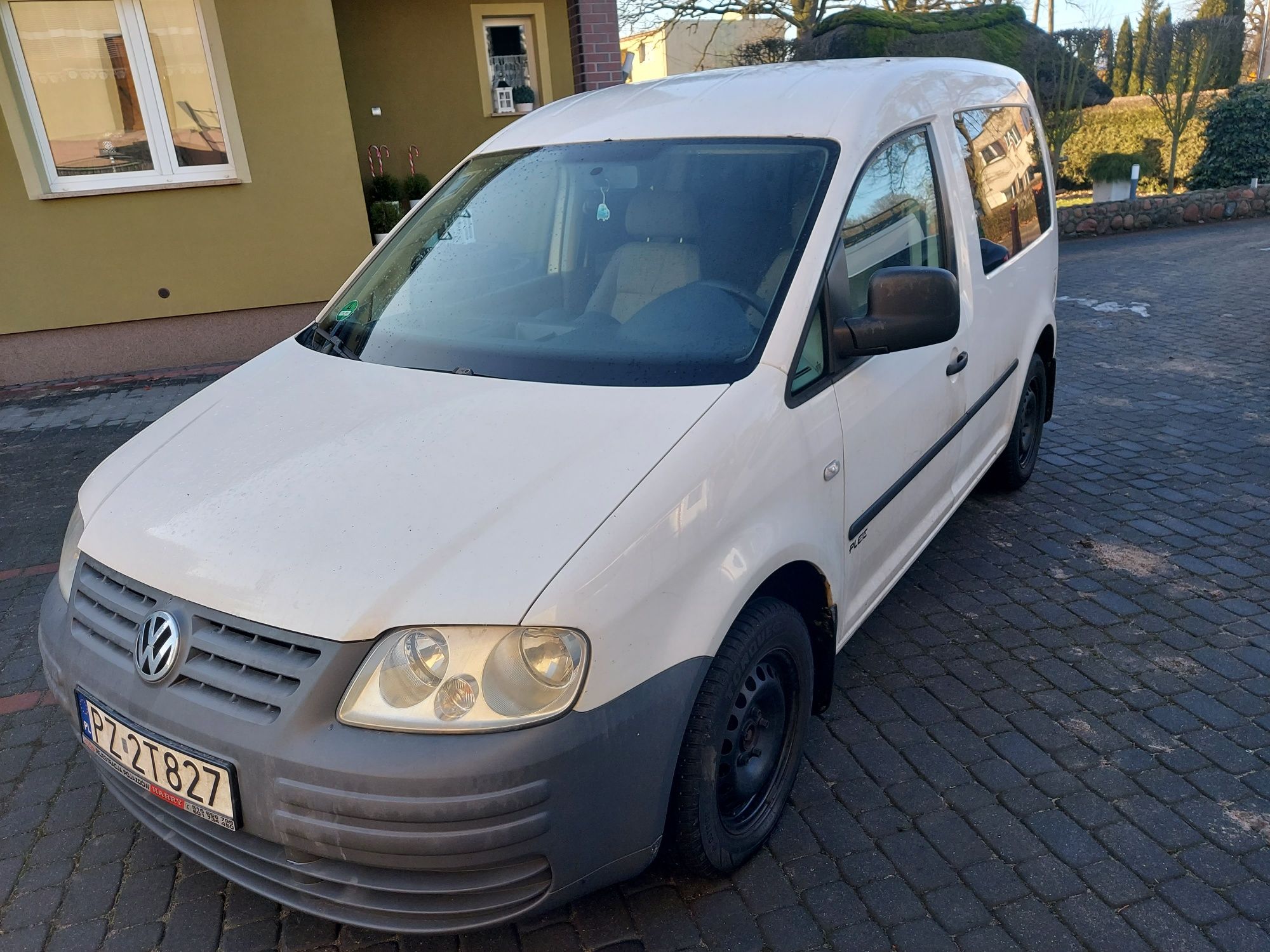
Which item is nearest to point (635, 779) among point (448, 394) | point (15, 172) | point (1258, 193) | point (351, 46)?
point (448, 394)

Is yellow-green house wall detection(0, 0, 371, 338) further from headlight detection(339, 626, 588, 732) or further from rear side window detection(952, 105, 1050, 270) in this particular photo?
headlight detection(339, 626, 588, 732)

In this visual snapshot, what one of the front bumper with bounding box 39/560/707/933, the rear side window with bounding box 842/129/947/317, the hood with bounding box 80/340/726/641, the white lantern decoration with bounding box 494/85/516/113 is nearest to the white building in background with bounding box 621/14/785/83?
the white lantern decoration with bounding box 494/85/516/113

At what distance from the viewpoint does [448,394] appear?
2.61 m

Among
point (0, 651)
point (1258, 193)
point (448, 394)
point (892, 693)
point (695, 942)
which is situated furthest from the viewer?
point (1258, 193)

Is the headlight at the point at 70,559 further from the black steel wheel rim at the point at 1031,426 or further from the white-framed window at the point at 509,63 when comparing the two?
the white-framed window at the point at 509,63

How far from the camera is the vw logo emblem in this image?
2.13 meters

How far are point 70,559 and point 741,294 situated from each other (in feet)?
6.55

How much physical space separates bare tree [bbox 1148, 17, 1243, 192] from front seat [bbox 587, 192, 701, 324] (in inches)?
709

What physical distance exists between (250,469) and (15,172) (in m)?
7.16

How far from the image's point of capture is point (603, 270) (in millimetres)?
2930

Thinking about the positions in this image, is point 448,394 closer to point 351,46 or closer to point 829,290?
point 829,290

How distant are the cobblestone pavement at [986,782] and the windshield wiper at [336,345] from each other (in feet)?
5.21

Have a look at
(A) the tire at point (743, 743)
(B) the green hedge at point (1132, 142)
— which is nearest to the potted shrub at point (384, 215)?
(A) the tire at point (743, 743)

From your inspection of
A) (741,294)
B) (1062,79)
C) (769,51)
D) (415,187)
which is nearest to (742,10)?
(769,51)
